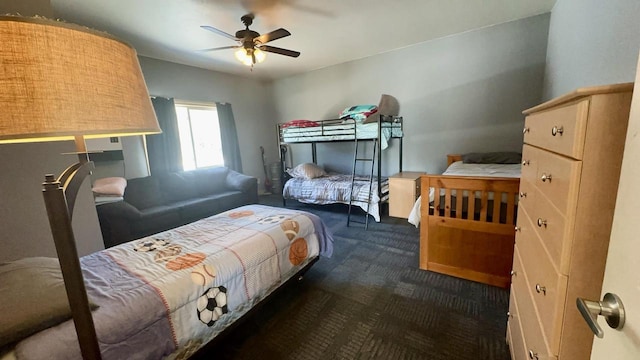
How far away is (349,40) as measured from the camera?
364 centimetres

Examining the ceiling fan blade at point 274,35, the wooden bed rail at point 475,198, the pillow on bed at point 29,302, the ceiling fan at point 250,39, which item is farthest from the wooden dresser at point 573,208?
the ceiling fan at point 250,39

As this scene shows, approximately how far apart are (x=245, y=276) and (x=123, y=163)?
3.36 meters

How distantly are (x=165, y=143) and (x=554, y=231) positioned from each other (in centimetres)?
468

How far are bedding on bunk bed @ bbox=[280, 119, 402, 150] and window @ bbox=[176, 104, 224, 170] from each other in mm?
1435

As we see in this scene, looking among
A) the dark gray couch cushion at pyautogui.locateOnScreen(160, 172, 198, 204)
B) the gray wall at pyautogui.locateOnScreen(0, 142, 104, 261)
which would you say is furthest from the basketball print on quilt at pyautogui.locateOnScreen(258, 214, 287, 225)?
the dark gray couch cushion at pyautogui.locateOnScreen(160, 172, 198, 204)

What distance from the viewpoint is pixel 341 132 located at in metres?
3.92

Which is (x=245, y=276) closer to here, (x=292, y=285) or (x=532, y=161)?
(x=292, y=285)

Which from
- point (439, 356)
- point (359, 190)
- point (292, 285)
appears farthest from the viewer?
point (359, 190)

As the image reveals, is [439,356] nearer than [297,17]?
Yes

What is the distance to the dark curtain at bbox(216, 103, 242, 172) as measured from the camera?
4867mm

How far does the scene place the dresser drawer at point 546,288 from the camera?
71cm

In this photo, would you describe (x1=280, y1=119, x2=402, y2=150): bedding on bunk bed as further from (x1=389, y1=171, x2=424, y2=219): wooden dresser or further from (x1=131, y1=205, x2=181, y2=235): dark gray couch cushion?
(x1=131, y1=205, x2=181, y2=235): dark gray couch cushion

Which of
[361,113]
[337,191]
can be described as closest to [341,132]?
[361,113]

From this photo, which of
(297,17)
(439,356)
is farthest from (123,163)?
(439,356)
